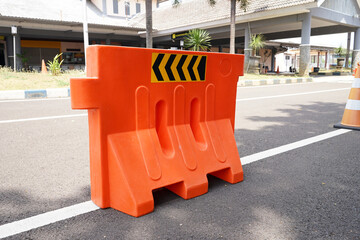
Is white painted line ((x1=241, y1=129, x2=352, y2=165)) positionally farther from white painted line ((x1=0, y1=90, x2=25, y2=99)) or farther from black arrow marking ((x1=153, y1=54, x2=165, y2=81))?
white painted line ((x1=0, y1=90, x2=25, y2=99))

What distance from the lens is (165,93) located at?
2244 mm

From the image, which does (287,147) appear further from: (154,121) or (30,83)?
(30,83)

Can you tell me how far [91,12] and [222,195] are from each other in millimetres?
27510

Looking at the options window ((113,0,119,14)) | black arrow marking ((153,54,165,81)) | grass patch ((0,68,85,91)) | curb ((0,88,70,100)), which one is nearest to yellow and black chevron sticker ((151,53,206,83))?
black arrow marking ((153,54,165,81))

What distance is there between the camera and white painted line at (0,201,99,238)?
5.67 feet

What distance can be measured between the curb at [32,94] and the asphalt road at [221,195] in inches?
177

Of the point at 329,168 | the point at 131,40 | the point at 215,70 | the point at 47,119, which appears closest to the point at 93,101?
the point at 215,70

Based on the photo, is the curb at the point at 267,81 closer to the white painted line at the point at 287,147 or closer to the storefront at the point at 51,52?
the white painted line at the point at 287,147

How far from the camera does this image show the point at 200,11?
942 inches

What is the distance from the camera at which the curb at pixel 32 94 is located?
7.93 meters

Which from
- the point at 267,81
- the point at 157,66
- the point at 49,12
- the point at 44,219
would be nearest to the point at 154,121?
the point at 157,66

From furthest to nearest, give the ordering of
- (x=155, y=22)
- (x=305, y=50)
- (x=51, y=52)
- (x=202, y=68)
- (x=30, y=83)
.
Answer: (x=155, y=22) → (x=51, y=52) → (x=305, y=50) → (x=30, y=83) → (x=202, y=68)

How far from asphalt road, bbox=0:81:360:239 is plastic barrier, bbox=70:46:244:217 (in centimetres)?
15

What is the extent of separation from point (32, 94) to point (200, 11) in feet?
60.2
